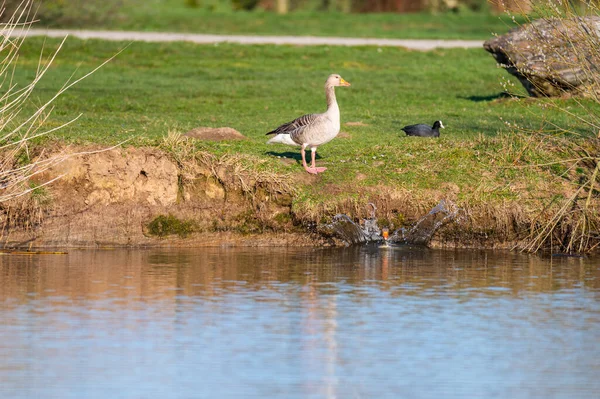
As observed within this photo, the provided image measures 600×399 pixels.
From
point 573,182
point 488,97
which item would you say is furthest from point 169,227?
point 488,97

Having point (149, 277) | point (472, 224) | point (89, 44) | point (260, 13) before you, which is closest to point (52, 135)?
point (149, 277)

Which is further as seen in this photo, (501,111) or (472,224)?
(501,111)

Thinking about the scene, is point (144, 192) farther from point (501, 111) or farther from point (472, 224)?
point (501, 111)

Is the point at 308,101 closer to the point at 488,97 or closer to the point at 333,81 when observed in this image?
the point at 488,97

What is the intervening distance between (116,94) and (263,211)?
995 centimetres

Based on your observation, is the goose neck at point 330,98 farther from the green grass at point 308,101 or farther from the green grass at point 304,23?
the green grass at point 304,23

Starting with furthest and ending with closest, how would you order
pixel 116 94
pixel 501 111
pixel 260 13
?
1. pixel 260 13
2. pixel 116 94
3. pixel 501 111

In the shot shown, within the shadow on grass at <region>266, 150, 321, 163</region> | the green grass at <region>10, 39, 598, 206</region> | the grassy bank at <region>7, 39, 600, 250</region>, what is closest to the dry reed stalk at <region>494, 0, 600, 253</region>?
the grassy bank at <region>7, 39, 600, 250</region>

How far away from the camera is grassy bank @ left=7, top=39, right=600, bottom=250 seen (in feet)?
51.7

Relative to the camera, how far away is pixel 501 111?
22625 mm

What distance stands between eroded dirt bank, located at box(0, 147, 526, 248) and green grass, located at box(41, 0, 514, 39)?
74.8ft

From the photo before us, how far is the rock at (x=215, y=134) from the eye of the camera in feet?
59.0

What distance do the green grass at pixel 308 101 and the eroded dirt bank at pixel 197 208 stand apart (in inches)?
16.9

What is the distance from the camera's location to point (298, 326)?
10.0m
